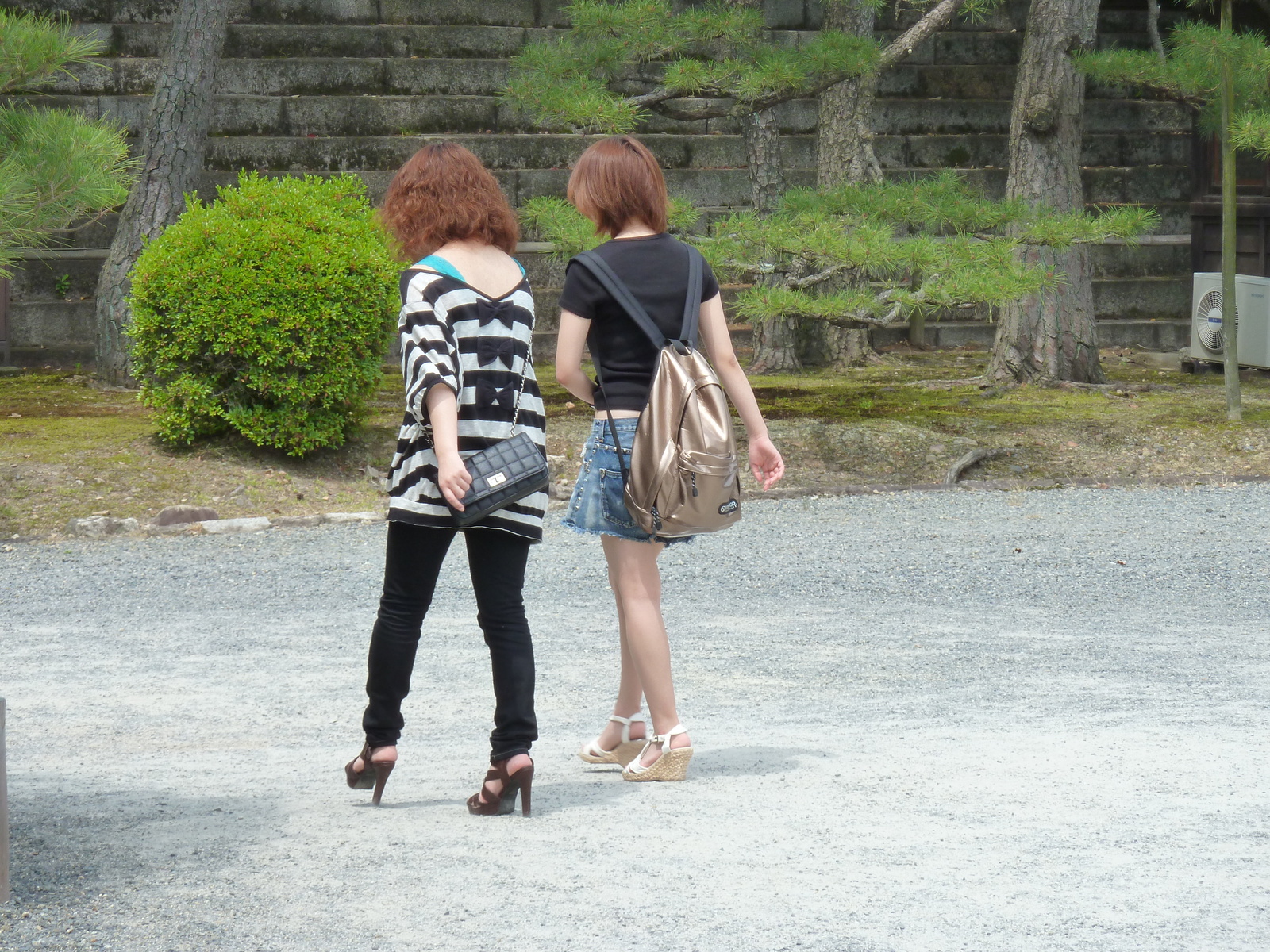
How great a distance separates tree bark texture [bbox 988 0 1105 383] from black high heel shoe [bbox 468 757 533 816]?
7.86 meters

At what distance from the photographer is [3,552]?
6375 mm

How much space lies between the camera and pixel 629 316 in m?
Result: 3.24

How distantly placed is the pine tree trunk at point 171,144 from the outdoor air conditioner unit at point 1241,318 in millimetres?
7774

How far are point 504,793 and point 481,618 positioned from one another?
1.29 ft

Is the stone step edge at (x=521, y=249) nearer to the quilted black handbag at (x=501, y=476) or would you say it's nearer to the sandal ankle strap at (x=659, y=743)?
the sandal ankle strap at (x=659, y=743)

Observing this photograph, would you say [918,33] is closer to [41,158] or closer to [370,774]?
[41,158]

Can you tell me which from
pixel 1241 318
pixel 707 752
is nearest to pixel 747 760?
pixel 707 752

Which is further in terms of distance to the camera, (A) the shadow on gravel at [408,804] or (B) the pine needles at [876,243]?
(B) the pine needles at [876,243]

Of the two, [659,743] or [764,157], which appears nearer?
[659,743]

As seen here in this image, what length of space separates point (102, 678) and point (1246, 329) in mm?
9647

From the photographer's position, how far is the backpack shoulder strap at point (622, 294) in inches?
127

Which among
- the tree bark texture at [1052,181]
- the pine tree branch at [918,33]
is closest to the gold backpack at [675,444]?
the pine tree branch at [918,33]

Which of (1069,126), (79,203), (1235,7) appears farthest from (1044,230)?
(1235,7)

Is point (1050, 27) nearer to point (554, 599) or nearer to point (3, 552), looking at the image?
point (554, 599)
